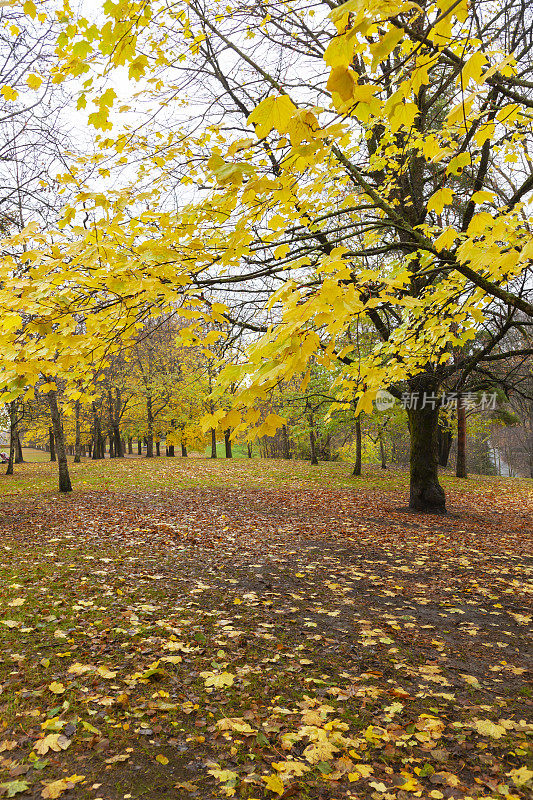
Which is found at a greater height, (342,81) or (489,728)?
(342,81)

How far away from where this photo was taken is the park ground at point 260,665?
2.46 meters

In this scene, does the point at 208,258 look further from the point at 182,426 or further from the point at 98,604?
the point at 182,426

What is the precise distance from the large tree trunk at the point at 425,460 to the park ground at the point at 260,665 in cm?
210

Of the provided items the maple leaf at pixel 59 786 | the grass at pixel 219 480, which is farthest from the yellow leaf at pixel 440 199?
the grass at pixel 219 480

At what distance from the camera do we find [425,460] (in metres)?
9.74

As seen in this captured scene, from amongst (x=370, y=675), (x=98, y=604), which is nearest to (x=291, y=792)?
(x=370, y=675)

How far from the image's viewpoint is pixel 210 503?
1127 cm

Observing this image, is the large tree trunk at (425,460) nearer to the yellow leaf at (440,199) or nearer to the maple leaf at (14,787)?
the yellow leaf at (440,199)

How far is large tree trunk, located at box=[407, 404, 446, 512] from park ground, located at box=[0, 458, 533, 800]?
2.10 metres

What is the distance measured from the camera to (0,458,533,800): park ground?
8.09 ft

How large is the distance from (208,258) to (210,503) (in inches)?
368

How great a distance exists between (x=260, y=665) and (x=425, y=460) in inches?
283

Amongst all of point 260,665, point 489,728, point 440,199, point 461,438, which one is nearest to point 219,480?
point 461,438

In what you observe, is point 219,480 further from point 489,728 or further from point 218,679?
point 489,728
